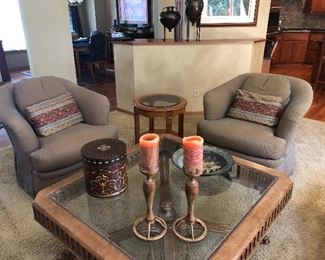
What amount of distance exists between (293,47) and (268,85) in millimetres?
5323

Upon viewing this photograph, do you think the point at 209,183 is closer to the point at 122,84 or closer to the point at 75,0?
the point at 122,84

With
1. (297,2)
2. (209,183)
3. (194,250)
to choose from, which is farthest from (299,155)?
(297,2)

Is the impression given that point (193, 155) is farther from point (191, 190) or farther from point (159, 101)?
point (159, 101)

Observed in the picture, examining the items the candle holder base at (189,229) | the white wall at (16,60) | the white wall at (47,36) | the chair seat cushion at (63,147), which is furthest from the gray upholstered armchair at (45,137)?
the white wall at (16,60)

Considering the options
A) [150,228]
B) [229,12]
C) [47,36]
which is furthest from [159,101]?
[229,12]

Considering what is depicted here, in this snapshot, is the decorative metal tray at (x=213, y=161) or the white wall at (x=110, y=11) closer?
the decorative metal tray at (x=213, y=161)

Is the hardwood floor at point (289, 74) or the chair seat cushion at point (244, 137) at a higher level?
the chair seat cushion at point (244, 137)

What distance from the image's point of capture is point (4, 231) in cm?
193

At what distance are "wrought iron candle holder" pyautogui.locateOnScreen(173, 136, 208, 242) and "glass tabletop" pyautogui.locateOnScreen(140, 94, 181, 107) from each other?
144 centimetres

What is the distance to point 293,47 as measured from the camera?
7.13m

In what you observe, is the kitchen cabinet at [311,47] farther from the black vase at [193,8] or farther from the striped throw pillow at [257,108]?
the striped throw pillow at [257,108]

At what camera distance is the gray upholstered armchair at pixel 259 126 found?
2213 millimetres

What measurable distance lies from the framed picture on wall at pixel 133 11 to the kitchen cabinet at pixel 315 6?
3846 mm

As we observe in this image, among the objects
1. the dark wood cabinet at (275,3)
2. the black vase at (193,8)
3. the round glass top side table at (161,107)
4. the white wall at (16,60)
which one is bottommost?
A: the white wall at (16,60)
